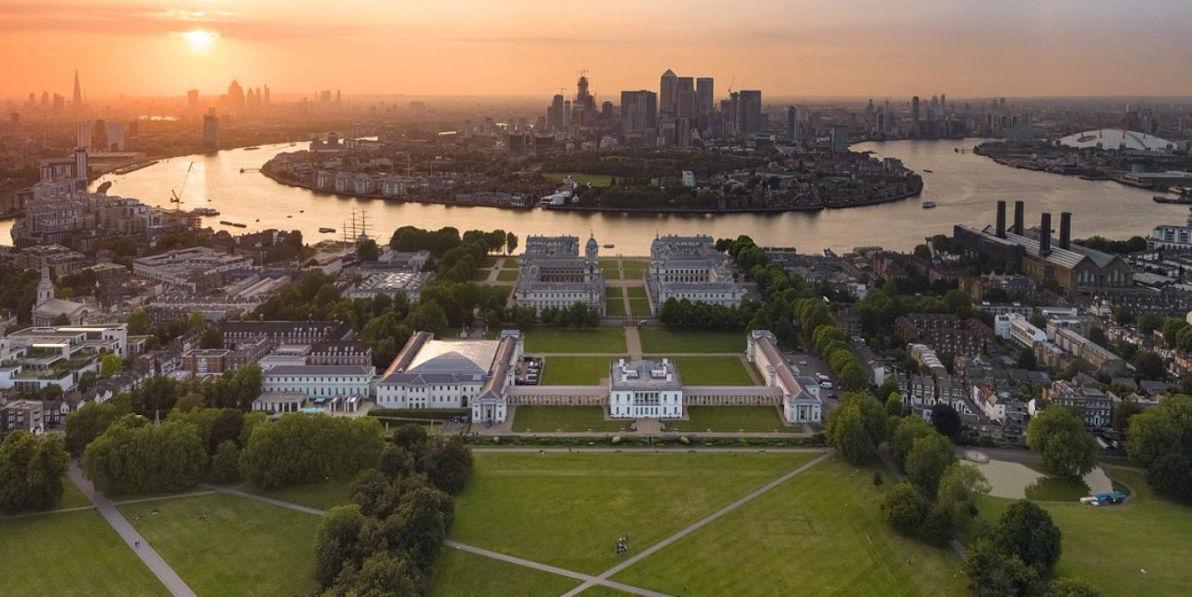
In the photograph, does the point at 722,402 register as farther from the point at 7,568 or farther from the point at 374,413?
the point at 7,568

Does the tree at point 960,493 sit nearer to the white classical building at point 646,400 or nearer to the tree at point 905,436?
the tree at point 905,436

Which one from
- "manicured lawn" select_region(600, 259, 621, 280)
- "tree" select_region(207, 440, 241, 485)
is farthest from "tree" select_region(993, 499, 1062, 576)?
"manicured lawn" select_region(600, 259, 621, 280)

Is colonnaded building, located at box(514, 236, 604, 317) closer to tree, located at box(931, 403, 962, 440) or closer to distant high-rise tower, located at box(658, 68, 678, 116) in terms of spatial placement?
tree, located at box(931, 403, 962, 440)

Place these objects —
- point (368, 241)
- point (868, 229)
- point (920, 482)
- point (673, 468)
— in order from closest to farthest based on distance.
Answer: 1. point (920, 482)
2. point (673, 468)
3. point (368, 241)
4. point (868, 229)

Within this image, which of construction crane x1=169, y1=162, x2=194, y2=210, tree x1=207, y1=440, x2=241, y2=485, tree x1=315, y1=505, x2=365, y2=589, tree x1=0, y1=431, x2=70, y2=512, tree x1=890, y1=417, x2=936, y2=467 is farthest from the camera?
construction crane x1=169, y1=162, x2=194, y2=210

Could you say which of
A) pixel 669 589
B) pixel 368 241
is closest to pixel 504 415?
pixel 669 589

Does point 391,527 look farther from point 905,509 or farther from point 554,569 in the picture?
point 905,509

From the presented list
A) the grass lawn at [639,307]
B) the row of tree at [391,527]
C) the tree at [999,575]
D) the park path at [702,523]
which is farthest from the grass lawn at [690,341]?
the tree at [999,575]

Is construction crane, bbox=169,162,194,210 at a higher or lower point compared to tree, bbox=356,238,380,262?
higher
